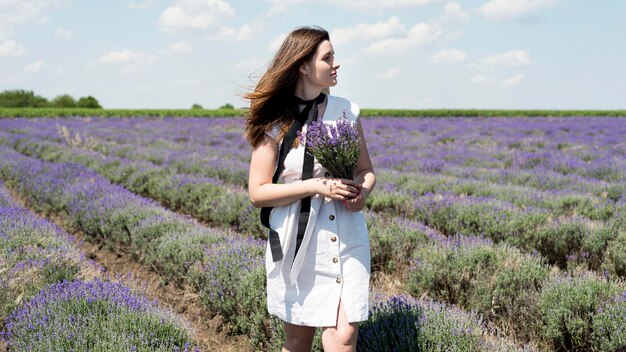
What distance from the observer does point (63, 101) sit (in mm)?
69375

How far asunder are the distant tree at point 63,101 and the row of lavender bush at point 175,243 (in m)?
64.8

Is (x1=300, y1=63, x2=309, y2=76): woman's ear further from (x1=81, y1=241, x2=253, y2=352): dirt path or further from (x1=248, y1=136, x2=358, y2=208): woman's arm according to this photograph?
(x1=81, y1=241, x2=253, y2=352): dirt path

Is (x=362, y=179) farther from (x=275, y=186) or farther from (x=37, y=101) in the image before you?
(x=37, y=101)

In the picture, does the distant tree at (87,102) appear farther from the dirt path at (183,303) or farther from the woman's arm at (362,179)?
the woman's arm at (362,179)

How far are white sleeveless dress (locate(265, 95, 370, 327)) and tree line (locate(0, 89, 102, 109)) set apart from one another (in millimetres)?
69054

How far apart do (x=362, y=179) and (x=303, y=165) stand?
285mm

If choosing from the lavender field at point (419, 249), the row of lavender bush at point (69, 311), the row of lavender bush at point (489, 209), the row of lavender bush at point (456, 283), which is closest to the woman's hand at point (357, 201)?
the lavender field at point (419, 249)

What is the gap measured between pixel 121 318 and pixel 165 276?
241 centimetres

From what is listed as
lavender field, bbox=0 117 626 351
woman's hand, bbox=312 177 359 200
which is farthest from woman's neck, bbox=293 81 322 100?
lavender field, bbox=0 117 626 351

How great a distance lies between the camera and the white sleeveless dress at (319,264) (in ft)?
7.43

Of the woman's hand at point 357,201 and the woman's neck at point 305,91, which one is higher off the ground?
the woman's neck at point 305,91

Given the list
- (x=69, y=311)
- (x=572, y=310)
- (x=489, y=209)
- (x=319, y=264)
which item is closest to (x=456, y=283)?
(x=572, y=310)

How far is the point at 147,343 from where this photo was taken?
8.72ft

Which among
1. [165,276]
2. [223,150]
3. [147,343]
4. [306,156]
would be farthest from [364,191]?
[223,150]
